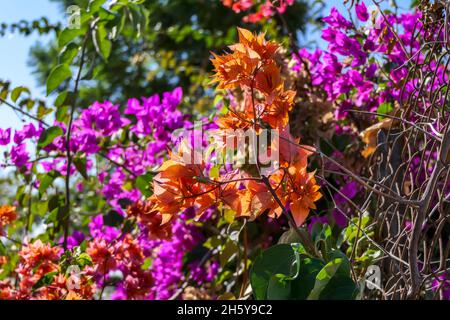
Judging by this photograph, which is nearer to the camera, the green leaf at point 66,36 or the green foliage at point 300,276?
the green foliage at point 300,276

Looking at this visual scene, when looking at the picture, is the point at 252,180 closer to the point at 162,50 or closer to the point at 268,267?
the point at 268,267

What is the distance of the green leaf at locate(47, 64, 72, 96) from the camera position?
1.42 meters

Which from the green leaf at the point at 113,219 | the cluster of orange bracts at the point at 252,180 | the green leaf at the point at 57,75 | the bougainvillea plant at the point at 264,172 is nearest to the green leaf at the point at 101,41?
the bougainvillea plant at the point at 264,172

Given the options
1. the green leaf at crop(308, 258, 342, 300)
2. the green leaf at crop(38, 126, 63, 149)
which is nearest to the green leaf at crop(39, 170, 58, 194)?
the green leaf at crop(38, 126, 63, 149)

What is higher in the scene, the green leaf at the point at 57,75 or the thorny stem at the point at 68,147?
the green leaf at the point at 57,75

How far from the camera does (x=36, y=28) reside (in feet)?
6.91

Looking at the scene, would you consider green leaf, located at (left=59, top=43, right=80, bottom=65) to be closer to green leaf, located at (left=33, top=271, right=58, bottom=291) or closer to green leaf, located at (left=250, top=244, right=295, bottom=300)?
green leaf, located at (left=33, top=271, right=58, bottom=291)

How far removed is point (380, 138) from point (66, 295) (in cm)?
61

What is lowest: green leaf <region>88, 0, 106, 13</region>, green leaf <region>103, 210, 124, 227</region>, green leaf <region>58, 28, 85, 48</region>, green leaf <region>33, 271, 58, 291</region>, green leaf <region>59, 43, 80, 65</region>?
green leaf <region>33, 271, 58, 291</region>

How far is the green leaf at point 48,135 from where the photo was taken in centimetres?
141

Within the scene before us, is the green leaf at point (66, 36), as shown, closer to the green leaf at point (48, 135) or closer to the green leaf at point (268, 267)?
the green leaf at point (48, 135)
